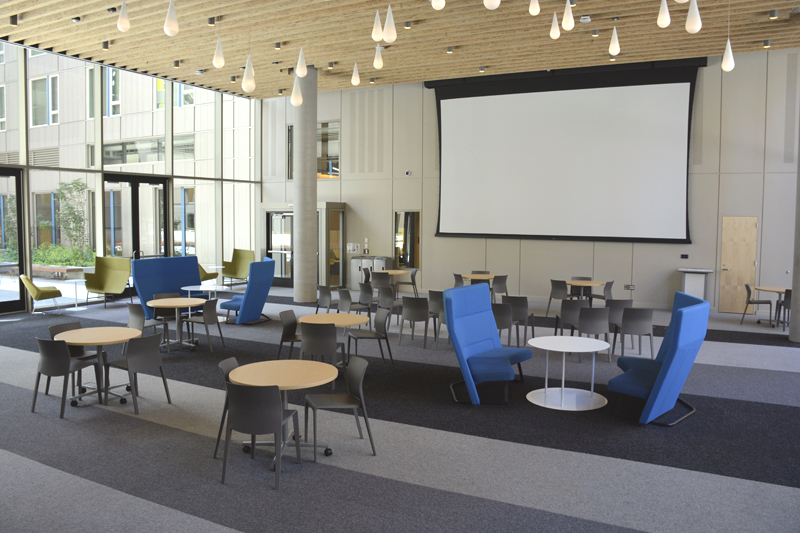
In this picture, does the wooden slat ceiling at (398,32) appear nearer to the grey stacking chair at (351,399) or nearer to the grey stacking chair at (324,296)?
the grey stacking chair at (324,296)

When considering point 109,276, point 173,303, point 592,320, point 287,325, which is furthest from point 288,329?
point 109,276

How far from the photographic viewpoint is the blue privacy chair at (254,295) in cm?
1021

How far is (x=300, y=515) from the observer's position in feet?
12.6

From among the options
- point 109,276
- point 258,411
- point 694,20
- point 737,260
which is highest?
point 694,20

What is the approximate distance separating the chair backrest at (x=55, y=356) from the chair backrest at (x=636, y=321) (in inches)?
263

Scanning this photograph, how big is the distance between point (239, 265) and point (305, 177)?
3.74 metres

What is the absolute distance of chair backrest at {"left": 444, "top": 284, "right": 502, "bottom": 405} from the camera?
241 inches

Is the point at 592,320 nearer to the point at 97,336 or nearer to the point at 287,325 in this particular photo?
the point at 287,325

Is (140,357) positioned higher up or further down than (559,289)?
further down

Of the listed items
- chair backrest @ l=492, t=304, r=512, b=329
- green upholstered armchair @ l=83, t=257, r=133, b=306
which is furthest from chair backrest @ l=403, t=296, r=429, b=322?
green upholstered armchair @ l=83, t=257, r=133, b=306

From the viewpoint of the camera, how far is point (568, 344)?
20.2ft

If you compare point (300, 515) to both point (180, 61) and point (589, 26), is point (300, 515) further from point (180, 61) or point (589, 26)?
point (180, 61)

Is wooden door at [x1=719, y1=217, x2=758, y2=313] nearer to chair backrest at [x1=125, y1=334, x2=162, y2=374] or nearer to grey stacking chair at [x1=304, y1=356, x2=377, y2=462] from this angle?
grey stacking chair at [x1=304, y1=356, x2=377, y2=462]

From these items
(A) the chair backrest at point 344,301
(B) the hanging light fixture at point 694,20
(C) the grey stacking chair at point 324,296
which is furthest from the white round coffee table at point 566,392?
(C) the grey stacking chair at point 324,296
